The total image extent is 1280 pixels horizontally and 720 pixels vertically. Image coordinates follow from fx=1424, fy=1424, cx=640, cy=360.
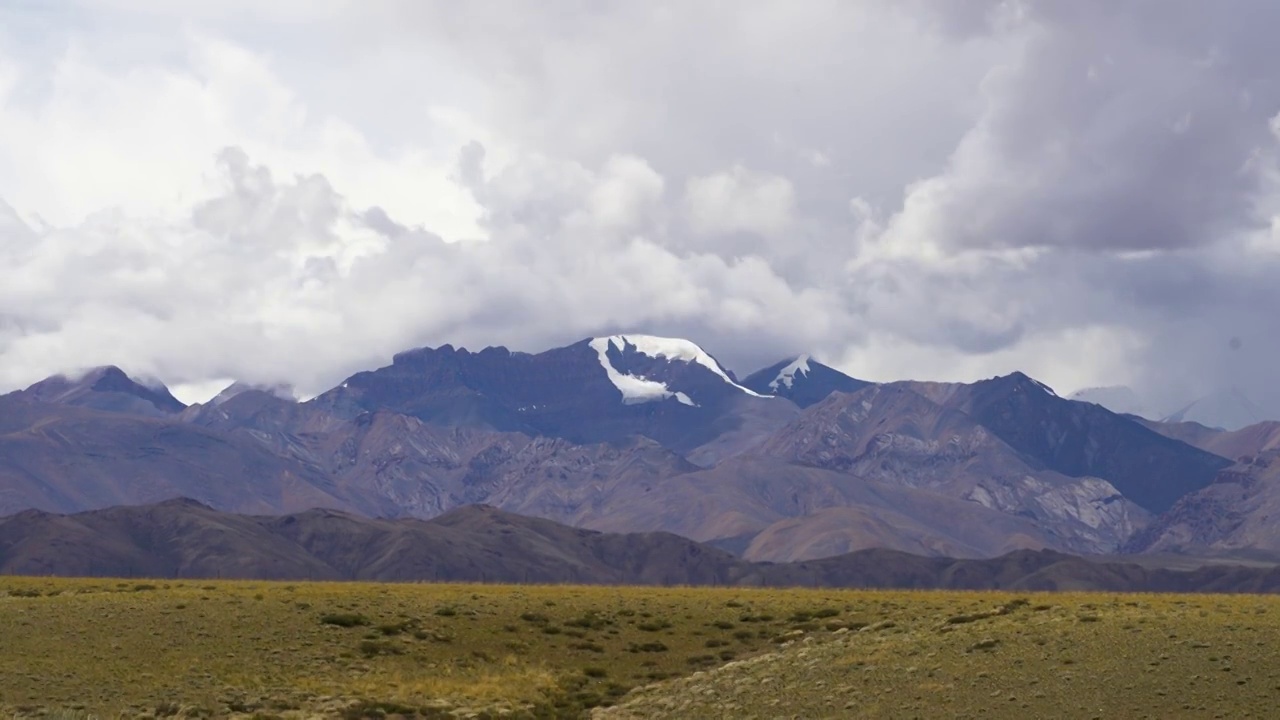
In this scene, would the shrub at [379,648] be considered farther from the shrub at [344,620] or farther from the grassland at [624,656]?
the shrub at [344,620]

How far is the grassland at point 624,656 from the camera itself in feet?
160

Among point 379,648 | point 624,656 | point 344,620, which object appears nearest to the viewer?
point 379,648

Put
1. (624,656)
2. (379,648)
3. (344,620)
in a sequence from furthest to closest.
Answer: (344,620) < (624,656) < (379,648)

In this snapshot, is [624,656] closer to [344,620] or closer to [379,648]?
[379,648]

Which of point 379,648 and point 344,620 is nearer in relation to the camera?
point 379,648

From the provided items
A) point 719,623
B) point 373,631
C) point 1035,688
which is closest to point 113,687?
point 373,631

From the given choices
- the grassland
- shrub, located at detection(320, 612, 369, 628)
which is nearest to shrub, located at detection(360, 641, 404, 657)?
the grassland

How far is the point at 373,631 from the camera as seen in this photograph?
6259cm

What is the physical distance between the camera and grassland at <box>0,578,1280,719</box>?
48656 mm

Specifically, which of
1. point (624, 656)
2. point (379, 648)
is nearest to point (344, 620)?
point (379, 648)

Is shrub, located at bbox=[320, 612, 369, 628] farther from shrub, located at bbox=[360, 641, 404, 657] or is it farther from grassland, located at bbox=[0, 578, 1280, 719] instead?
shrub, located at bbox=[360, 641, 404, 657]

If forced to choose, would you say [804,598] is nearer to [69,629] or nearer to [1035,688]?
[1035,688]

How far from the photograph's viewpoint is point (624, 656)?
61.9m

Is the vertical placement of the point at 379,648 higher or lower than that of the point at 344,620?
lower
